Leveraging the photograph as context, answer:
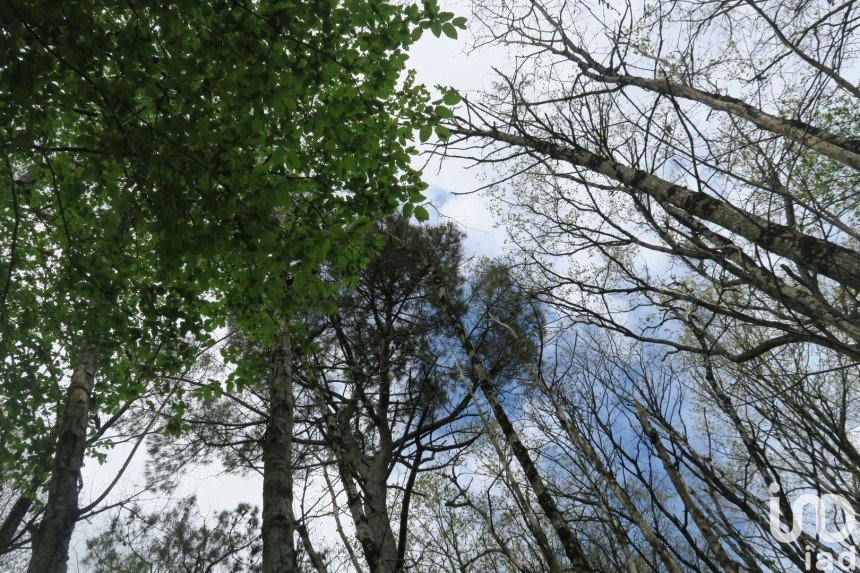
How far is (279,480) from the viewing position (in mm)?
3369

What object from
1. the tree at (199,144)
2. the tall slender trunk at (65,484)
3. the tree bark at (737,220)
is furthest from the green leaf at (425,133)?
the tall slender trunk at (65,484)

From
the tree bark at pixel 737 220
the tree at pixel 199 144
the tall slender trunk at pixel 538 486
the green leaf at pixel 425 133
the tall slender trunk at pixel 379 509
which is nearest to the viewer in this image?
the tree at pixel 199 144

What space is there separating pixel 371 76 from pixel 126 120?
61.8 inches

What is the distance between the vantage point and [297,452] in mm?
8250

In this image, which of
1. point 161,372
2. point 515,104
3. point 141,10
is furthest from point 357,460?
point 141,10

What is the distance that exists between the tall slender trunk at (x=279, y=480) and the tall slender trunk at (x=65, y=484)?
1383 mm

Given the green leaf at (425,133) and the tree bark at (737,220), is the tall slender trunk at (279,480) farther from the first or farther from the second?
the tree bark at (737,220)

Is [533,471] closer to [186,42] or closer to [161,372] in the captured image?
[161,372]

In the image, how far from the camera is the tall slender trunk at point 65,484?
3.12m

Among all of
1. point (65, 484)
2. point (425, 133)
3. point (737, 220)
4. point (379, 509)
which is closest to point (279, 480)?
point (65, 484)

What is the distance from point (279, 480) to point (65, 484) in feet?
5.32

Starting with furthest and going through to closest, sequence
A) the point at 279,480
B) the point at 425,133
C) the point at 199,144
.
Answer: the point at 279,480
the point at 425,133
the point at 199,144

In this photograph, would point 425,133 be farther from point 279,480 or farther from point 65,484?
point 65,484

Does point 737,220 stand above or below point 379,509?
above
